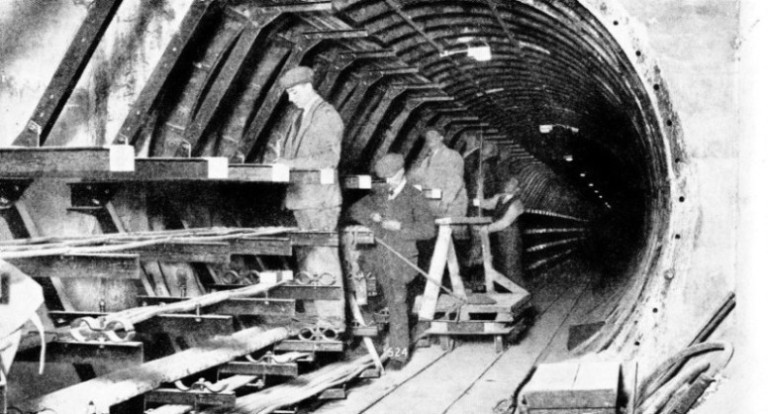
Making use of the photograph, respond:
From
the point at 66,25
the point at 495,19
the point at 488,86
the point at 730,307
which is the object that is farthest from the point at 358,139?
the point at 730,307

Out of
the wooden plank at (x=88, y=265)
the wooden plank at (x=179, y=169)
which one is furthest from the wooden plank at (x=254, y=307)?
the wooden plank at (x=88, y=265)

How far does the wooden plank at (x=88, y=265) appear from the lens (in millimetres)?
3758

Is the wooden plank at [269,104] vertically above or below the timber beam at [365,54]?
below

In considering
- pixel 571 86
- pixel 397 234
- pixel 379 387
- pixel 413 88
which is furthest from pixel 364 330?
pixel 571 86

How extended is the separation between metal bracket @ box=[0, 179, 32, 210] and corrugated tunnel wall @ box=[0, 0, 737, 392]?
23 cm

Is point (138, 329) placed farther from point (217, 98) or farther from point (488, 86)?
point (488, 86)

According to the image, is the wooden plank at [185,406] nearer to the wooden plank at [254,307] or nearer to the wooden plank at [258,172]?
the wooden plank at [254,307]

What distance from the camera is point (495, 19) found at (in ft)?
24.1

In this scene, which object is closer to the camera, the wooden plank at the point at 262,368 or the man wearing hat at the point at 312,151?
the wooden plank at the point at 262,368

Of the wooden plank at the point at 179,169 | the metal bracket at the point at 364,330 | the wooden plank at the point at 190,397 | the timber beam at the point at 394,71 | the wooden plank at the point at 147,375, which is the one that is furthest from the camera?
the timber beam at the point at 394,71

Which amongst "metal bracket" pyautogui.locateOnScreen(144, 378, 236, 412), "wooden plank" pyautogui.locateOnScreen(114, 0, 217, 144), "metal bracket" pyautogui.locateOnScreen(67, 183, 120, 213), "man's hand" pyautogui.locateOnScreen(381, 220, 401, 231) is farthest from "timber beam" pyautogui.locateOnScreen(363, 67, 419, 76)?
"metal bracket" pyautogui.locateOnScreen(144, 378, 236, 412)

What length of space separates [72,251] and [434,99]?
7286mm

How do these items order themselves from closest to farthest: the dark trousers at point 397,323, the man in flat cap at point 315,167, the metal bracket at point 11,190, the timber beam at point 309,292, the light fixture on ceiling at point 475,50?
the metal bracket at point 11,190 < the timber beam at point 309,292 < the man in flat cap at point 315,167 < the dark trousers at point 397,323 < the light fixture on ceiling at point 475,50

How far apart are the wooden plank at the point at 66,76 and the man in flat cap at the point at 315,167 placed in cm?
197
